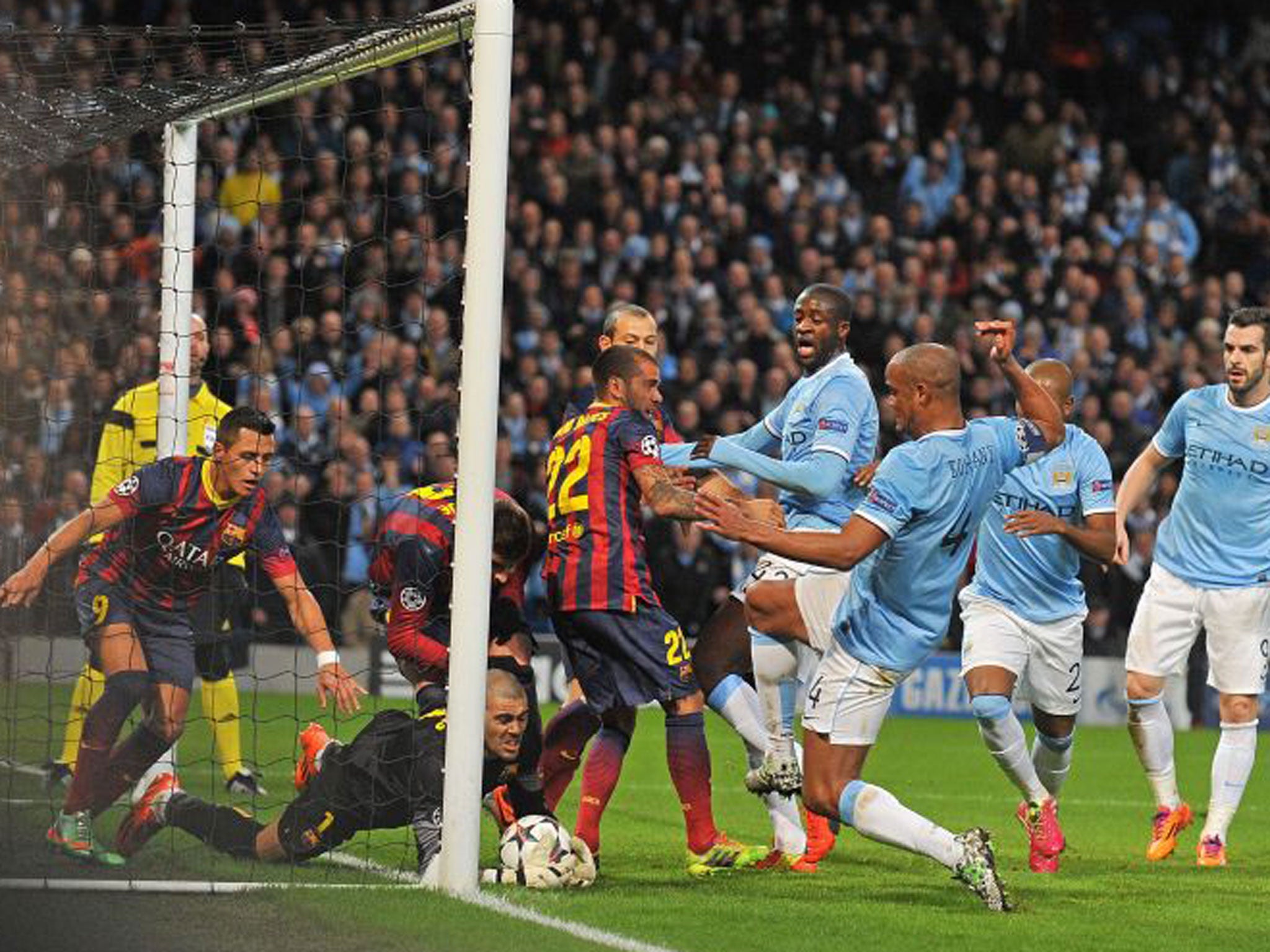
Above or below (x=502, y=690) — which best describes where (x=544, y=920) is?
below

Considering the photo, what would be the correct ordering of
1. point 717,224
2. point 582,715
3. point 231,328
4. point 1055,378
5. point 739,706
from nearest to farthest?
1. point 582,715
2. point 739,706
3. point 1055,378
4. point 231,328
5. point 717,224

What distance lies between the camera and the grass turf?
22.1ft

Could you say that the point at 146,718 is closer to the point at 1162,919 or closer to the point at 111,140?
the point at 111,140

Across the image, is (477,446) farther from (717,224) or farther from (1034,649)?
(717,224)

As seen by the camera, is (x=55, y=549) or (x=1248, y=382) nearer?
(x=55, y=549)

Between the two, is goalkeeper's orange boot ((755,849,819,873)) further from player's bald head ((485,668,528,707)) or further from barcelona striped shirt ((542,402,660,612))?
player's bald head ((485,668,528,707))

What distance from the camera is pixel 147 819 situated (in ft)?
27.0

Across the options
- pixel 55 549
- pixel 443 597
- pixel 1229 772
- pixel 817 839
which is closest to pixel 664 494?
pixel 443 597

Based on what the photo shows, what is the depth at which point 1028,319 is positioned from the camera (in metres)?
21.9

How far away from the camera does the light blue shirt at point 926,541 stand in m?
7.46

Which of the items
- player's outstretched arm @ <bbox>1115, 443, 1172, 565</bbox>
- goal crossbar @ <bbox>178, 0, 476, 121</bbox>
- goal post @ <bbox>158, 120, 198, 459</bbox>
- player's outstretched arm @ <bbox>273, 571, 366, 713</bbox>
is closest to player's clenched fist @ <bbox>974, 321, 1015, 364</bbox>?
goal crossbar @ <bbox>178, 0, 476, 121</bbox>

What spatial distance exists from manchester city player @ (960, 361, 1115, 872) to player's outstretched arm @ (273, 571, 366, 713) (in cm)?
263

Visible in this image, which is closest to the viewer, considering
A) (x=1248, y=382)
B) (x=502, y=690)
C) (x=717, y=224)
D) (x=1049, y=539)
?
(x=502, y=690)

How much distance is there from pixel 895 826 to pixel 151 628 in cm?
342
